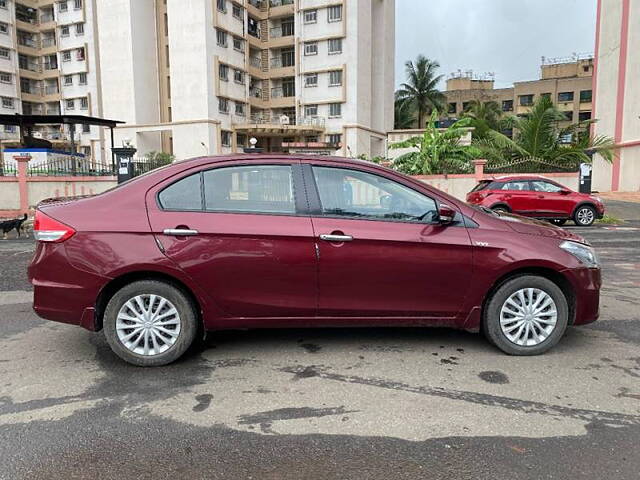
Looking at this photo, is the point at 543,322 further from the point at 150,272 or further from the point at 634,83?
the point at 634,83

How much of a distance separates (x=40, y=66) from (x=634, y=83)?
5604 centimetres

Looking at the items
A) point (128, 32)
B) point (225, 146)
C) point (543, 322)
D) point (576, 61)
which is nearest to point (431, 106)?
point (225, 146)

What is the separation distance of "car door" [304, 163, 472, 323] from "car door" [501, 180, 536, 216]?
10.6 metres

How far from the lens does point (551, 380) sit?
3.83 metres

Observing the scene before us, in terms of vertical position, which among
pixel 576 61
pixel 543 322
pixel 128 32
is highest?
pixel 576 61

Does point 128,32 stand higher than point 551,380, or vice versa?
point 128,32

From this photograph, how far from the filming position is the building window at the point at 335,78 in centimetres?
4151

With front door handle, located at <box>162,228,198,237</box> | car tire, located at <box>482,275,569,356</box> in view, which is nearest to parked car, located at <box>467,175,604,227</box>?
car tire, located at <box>482,275,569,356</box>

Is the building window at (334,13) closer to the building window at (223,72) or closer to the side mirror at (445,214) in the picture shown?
the building window at (223,72)

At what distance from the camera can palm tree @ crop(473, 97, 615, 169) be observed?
2183cm

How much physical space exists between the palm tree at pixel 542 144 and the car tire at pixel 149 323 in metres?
19.8

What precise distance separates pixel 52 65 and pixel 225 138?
26.9 m

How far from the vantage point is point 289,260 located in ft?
13.1

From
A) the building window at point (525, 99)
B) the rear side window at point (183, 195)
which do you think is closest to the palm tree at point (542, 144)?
the rear side window at point (183, 195)
